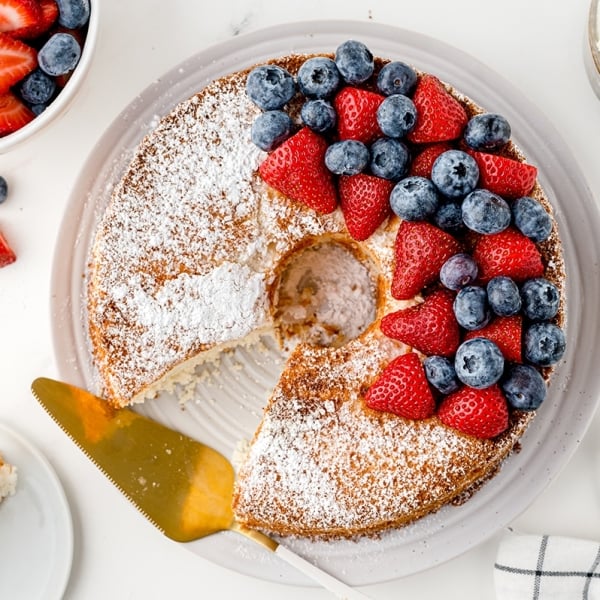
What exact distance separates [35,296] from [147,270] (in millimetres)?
494

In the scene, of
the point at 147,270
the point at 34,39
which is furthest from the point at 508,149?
the point at 34,39

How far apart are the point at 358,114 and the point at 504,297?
1.79 ft

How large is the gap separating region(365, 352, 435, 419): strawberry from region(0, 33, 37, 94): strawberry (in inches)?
48.3

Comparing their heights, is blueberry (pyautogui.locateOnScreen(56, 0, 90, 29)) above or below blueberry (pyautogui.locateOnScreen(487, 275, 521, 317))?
above

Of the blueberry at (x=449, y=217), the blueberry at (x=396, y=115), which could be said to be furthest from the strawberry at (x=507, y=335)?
the blueberry at (x=396, y=115)

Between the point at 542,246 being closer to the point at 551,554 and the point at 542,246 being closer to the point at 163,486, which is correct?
the point at 551,554

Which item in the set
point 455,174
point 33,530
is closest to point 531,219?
point 455,174

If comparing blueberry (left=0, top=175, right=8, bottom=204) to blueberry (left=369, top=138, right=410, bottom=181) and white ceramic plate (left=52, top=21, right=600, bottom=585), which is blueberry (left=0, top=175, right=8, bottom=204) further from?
blueberry (left=369, top=138, right=410, bottom=181)

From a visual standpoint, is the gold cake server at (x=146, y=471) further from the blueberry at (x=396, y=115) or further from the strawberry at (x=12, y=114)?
the blueberry at (x=396, y=115)

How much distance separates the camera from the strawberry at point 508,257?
1.95 m

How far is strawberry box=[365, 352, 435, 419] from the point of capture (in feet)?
6.54

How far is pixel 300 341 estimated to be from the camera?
249cm

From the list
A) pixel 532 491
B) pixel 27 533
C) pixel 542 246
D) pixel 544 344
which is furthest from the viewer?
pixel 27 533

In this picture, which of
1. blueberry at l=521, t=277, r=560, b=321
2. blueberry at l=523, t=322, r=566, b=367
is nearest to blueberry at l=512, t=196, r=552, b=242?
blueberry at l=521, t=277, r=560, b=321
